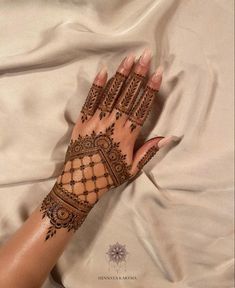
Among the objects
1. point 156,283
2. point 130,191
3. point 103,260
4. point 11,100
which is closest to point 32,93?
point 11,100

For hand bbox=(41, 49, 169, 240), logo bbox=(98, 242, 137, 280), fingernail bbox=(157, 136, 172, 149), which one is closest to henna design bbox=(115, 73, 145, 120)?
hand bbox=(41, 49, 169, 240)

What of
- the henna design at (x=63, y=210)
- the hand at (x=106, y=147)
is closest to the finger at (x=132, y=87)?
the hand at (x=106, y=147)

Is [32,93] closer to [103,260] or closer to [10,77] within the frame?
[10,77]

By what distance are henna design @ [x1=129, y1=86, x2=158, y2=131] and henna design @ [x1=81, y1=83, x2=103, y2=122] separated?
0.30 feet

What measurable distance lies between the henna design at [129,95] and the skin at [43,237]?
1 cm

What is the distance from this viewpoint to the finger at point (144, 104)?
975mm

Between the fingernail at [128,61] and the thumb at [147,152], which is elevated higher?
the fingernail at [128,61]

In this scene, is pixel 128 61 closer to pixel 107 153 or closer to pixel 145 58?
pixel 145 58

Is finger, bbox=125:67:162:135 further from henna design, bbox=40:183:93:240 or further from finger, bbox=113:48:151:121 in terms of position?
henna design, bbox=40:183:93:240

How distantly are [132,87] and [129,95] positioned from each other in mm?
20

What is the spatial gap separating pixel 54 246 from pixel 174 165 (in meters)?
0.33

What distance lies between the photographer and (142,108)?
99 cm

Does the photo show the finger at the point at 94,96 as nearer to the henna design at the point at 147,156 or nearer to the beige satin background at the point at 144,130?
the beige satin background at the point at 144,130

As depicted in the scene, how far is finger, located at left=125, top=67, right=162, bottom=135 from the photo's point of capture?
0.97m
